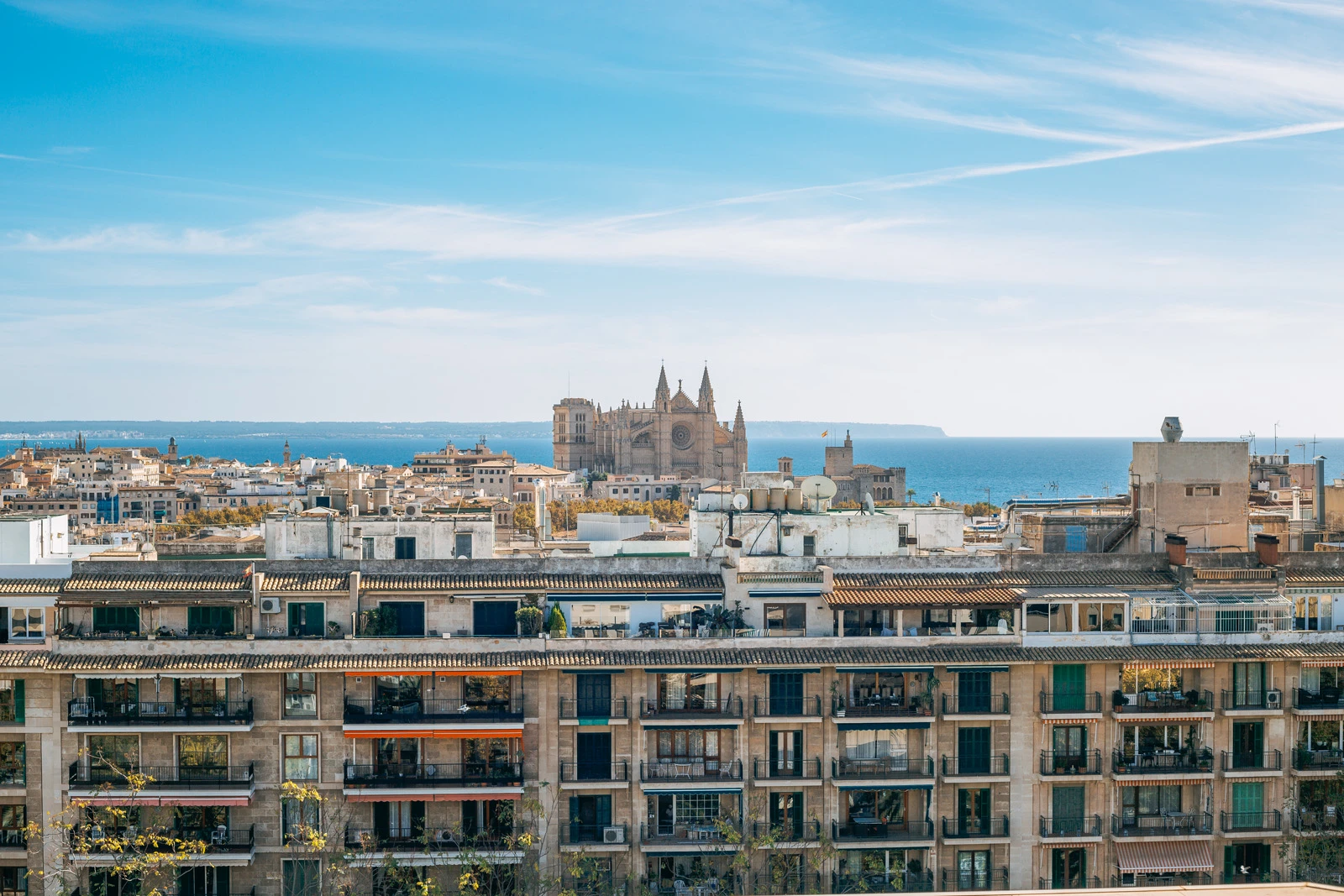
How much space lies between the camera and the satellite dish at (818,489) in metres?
38.3

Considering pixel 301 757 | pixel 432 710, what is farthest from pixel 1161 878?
pixel 301 757

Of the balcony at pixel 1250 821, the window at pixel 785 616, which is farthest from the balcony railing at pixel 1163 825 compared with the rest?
the window at pixel 785 616

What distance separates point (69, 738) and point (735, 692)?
1544cm

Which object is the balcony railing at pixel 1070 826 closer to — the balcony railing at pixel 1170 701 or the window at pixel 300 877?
the balcony railing at pixel 1170 701

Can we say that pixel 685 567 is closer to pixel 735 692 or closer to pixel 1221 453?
pixel 735 692

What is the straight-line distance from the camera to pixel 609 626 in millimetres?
33094

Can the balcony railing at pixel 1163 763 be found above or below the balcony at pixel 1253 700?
below

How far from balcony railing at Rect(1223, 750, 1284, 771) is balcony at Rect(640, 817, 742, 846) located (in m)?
12.1

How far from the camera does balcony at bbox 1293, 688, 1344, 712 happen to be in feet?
106

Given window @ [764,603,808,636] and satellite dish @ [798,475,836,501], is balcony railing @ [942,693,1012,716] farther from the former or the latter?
satellite dish @ [798,475,836,501]

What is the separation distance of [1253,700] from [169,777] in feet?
85.1

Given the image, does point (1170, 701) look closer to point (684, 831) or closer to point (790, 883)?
point (790, 883)

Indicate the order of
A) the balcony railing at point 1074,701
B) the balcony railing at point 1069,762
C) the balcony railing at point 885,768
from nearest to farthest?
the balcony railing at point 885,768, the balcony railing at point 1069,762, the balcony railing at point 1074,701

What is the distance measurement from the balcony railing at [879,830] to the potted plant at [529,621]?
333 inches
